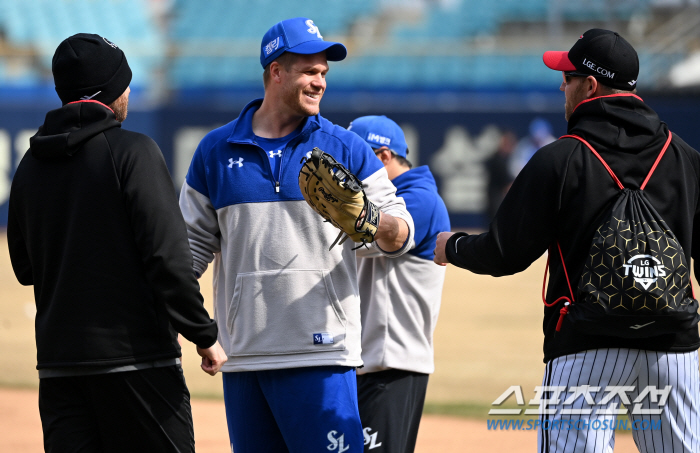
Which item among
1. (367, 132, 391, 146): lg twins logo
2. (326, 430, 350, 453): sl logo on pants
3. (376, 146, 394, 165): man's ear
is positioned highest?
(367, 132, 391, 146): lg twins logo

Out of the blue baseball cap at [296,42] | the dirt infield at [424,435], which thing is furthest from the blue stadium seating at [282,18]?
the blue baseball cap at [296,42]

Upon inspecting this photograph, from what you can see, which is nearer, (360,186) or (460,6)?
(360,186)

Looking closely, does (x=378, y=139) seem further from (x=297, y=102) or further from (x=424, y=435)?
(x=424, y=435)

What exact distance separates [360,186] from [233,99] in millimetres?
18652

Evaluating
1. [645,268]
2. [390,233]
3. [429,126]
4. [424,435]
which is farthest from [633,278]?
[429,126]

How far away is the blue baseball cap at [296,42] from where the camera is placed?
336cm

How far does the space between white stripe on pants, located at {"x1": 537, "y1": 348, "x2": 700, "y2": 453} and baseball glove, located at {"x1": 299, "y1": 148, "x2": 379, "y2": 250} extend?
35.9 inches

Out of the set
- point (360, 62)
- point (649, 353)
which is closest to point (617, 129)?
point (649, 353)

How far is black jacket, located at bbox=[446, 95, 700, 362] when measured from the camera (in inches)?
113

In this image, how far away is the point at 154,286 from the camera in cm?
281

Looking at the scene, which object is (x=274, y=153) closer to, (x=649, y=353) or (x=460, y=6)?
(x=649, y=353)

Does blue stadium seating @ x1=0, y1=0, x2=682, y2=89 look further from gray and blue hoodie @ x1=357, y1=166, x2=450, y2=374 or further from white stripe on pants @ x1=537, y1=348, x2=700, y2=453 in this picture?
white stripe on pants @ x1=537, y1=348, x2=700, y2=453

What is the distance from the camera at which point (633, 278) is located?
2.73 metres

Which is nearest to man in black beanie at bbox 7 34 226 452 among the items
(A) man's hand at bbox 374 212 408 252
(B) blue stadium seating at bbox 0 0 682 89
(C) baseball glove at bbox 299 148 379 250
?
(C) baseball glove at bbox 299 148 379 250
